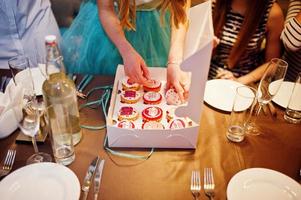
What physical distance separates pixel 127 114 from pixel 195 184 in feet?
0.97

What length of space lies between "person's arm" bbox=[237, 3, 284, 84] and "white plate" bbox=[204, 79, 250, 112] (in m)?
0.51

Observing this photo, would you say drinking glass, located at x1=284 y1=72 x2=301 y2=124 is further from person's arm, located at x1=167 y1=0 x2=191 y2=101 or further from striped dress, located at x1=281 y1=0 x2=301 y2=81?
striped dress, located at x1=281 y1=0 x2=301 y2=81

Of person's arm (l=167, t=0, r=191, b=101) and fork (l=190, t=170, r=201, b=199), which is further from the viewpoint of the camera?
person's arm (l=167, t=0, r=191, b=101)

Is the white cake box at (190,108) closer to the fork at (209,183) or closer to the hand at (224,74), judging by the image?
the fork at (209,183)

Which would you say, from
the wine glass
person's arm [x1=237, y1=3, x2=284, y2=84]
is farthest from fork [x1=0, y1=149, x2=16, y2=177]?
person's arm [x1=237, y1=3, x2=284, y2=84]

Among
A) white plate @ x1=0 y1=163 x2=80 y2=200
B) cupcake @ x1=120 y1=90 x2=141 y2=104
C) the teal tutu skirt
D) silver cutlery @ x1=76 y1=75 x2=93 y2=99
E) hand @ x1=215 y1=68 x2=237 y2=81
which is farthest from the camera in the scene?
hand @ x1=215 y1=68 x2=237 y2=81

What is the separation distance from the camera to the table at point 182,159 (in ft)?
2.74

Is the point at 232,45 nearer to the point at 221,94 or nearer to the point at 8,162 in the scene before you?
the point at 221,94

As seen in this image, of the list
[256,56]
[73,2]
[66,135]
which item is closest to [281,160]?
[66,135]

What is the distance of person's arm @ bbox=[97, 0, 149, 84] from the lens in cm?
→ 107

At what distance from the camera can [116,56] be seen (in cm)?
150

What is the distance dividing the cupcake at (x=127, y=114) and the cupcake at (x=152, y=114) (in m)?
0.03

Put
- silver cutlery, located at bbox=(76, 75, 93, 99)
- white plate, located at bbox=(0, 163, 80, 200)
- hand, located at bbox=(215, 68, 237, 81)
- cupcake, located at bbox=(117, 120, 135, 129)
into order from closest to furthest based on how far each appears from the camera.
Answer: white plate, located at bbox=(0, 163, 80, 200), cupcake, located at bbox=(117, 120, 135, 129), silver cutlery, located at bbox=(76, 75, 93, 99), hand, located at bbox=(215, 68, 237, 81)

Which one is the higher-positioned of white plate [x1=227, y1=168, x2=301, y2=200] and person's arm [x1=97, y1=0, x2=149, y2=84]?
person's arm [x1=97, y1=0, x2=149, y2=84]
